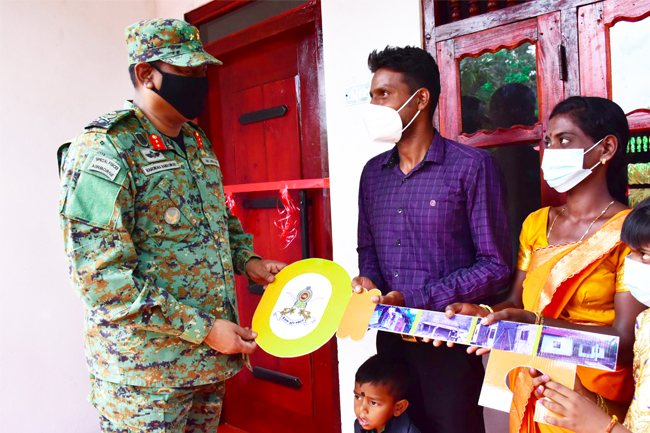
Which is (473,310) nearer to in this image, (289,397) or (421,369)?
(421,369)

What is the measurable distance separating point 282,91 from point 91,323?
1.72 metres

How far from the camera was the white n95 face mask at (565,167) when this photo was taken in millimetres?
1402

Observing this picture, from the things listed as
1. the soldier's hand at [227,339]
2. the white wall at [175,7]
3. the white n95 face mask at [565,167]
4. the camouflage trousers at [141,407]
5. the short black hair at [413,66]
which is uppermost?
the white wall at [175,7]

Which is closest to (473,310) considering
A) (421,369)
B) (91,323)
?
(421,369)

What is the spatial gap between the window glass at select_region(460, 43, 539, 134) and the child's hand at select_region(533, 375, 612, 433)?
113 cm

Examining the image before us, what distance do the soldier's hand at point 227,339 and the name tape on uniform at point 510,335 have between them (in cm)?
36

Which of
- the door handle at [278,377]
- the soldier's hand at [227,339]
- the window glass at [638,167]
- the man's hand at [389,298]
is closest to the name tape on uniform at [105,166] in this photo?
the soldier's hand at [227,339]

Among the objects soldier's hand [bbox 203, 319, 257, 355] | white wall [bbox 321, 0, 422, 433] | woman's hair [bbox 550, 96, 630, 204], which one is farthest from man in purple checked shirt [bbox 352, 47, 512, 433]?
white wall [bbox 321, 0, 422, 433]

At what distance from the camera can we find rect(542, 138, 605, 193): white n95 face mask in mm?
1402

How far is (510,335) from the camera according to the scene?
1134 mm

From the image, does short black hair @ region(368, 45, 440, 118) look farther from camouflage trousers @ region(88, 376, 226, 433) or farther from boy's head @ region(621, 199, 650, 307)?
camouflage trousers @ region(88, 376, 226, 433)

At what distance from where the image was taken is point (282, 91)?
271 cm

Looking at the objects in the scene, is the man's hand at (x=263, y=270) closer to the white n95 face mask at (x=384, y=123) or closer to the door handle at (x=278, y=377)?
the white n95 face mask at (x=384, y=123)

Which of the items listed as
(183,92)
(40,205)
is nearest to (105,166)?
(183,92)
